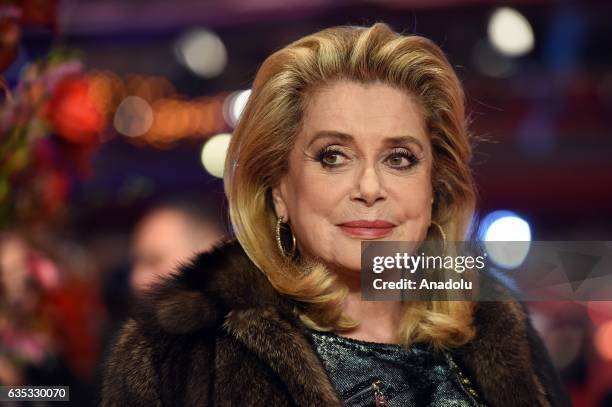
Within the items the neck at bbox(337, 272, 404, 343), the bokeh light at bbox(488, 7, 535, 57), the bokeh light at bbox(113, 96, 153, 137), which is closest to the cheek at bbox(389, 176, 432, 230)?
the neck at bbox(337, 272, 404, 343)

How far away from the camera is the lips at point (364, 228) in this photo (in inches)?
64.3

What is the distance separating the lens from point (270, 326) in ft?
5.32

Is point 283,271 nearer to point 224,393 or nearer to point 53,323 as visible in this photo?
point 224,393

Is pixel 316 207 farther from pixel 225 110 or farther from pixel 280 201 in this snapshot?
pixel 225 110

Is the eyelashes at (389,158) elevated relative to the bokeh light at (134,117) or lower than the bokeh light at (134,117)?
lower

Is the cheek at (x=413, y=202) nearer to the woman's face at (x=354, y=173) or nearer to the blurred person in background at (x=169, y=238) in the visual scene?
the woman's face at (x=354, y=173)

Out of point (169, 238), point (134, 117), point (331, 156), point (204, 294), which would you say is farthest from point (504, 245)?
point (134, 117)

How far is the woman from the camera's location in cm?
160

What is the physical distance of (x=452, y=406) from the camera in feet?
5.58

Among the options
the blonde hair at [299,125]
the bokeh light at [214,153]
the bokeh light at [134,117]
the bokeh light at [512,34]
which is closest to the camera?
the blonde hair at [299,125]

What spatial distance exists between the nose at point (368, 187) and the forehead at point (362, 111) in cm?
6

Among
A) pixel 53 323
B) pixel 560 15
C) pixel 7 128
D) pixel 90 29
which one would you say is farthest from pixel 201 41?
pixel 7 128

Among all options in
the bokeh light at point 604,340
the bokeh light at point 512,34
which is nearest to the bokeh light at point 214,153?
the bokeh light at point 512,34

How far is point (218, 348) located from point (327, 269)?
0.74 feet
